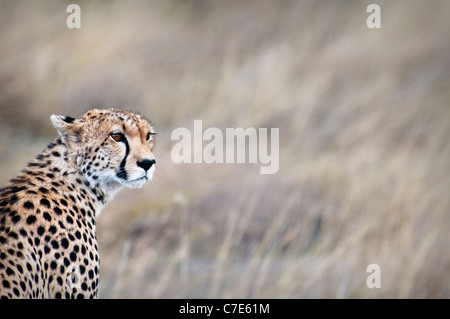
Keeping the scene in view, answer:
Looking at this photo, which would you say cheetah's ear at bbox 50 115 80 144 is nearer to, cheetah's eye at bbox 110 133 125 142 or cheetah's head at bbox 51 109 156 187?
cheetah's head at bbox 51 109 156 187

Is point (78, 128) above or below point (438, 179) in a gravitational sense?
below

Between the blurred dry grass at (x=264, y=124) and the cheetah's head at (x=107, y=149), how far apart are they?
181 cm

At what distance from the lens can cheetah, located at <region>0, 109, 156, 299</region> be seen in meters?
3.14

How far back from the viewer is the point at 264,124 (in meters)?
7.77

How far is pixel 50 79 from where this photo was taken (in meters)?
Answer: 7.82

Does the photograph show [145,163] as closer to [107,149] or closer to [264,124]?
[107,149]

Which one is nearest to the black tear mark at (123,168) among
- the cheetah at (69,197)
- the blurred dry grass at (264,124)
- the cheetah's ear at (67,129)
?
the cheetah at (69,197)

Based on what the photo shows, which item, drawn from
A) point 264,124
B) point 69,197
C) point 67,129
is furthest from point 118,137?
point 264,124

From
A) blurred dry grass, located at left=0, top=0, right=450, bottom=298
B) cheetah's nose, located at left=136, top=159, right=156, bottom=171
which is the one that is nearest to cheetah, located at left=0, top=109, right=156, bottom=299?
cheetah's nose, located at left=136, top=159, right=156, bottom=171

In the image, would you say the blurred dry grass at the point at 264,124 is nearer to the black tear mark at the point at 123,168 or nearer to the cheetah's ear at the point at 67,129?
the black tear mark at the point at 123,168

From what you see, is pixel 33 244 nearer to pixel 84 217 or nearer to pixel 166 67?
pixel 84 217
